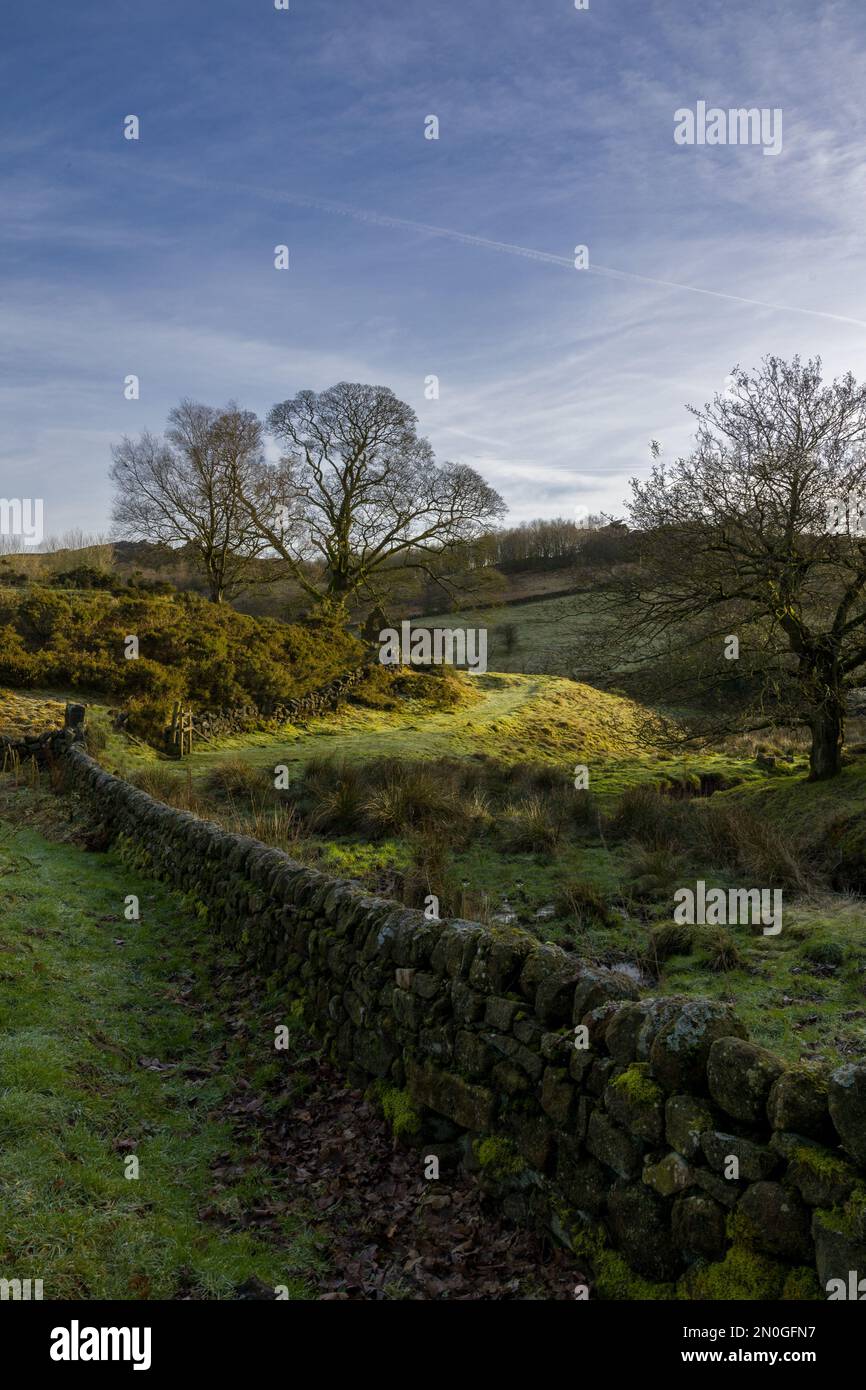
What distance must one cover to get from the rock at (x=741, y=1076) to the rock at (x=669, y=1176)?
0.31m

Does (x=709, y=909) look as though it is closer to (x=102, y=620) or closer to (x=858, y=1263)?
(x=858, y=1263)

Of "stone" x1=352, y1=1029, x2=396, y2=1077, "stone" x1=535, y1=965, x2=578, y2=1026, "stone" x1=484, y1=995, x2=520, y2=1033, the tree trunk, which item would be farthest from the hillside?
"stone" x1=535, y1=965, x2=578, y2=1026

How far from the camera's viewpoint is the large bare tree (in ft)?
42.6

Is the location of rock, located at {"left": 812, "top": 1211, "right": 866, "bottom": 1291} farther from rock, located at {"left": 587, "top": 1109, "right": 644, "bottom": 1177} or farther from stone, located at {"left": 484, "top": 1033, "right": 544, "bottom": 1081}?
stone, located at {"left": 484, "top": 1033, "right": 544, "bottom": 1081}

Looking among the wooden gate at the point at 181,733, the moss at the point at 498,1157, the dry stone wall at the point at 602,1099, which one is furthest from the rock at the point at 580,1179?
the wooden gate at the point at 181,733

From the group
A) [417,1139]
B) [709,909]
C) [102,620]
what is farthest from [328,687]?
[417,1139]

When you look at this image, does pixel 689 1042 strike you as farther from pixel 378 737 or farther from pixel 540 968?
pixel 378 737

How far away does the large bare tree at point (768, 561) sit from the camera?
13.0m

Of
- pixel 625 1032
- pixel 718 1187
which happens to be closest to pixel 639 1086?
pixel 625 1032

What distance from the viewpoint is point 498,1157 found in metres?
4.23

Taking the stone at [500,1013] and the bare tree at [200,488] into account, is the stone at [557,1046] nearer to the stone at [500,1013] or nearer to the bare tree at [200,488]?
the stone at [500,1013]

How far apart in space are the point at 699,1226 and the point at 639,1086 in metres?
0.54

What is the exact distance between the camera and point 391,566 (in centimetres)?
3353

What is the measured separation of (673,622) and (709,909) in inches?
281
